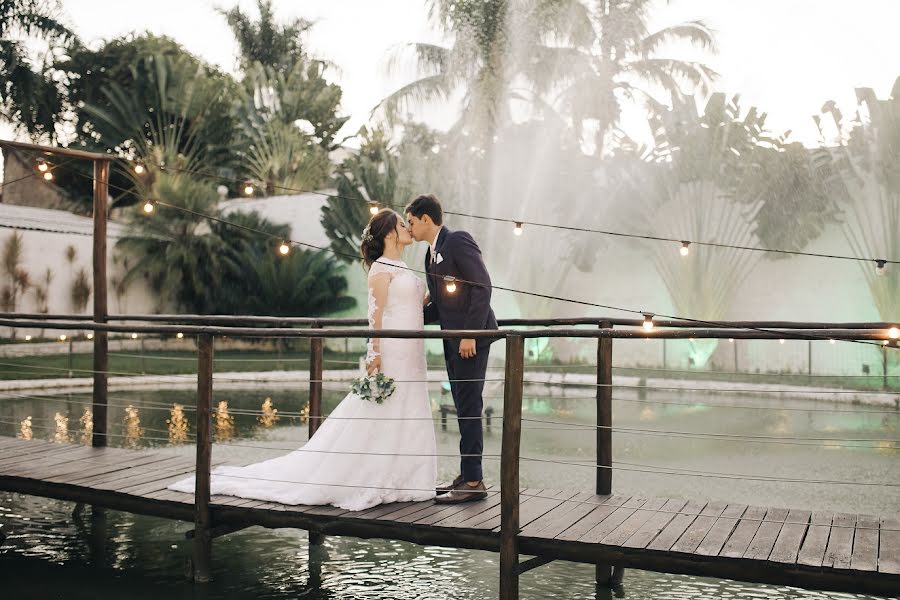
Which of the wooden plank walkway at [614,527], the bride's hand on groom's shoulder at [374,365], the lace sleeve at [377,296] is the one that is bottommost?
the wooden plank walkway at [614,527]

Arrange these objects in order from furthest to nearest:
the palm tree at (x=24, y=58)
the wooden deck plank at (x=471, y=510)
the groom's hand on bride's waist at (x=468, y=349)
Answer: the palm tree at (x=24, y=58) → the groom's hand on bride's waist at (x=468, y=349) → the wooden deck plank at (x=471, y=510)

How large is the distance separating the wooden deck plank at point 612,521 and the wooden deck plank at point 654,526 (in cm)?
12

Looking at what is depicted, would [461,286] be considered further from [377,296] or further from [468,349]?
[377,296]

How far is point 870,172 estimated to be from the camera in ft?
61.4

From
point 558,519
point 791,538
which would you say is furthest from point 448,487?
point 791,538

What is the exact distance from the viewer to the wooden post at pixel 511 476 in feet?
14.2

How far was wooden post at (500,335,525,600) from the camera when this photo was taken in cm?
434

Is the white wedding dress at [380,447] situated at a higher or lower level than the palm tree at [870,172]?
lower

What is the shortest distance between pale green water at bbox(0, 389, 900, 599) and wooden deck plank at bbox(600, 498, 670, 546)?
0.57m

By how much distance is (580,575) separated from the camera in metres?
5.54

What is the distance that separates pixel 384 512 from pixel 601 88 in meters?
20.0


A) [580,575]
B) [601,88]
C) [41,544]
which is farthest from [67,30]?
[580,575]

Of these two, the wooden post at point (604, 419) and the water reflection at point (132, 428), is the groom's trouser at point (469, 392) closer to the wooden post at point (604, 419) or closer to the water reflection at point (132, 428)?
the wooden post at point (604, 419)

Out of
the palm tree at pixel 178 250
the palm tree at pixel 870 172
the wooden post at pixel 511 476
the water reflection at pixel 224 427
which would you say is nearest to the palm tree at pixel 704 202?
the palm tree at pixel 870 172
